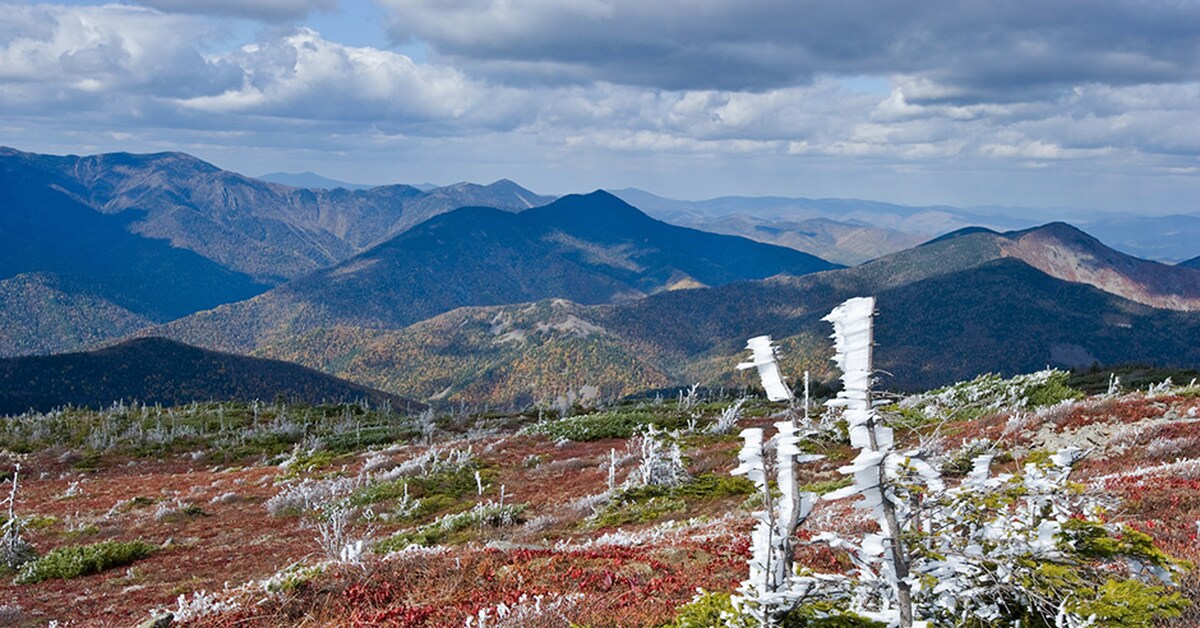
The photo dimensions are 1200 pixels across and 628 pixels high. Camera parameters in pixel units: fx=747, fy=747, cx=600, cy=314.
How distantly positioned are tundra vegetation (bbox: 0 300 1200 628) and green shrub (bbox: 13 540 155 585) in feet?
0.19

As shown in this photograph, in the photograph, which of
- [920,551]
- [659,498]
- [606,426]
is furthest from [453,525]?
[606,426]

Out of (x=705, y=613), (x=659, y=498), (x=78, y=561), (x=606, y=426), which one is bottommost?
(x=606, y=426)

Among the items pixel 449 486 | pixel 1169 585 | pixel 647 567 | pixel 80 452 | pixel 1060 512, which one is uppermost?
pixel 1060 512

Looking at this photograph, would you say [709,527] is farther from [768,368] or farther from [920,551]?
[768,368]

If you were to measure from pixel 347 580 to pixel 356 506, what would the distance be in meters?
16.7

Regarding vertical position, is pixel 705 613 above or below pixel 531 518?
above

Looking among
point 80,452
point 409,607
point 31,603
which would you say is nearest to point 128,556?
point 31,603

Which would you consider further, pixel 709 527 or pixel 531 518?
pixel 531 518

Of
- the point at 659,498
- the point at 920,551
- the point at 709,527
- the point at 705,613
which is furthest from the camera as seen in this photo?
the point at 659,498

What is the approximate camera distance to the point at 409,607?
10352 mm

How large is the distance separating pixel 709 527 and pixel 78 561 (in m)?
15.9

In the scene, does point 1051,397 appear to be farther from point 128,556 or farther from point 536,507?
point 128,556


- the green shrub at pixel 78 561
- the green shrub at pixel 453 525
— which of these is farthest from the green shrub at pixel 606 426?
the green shrub at pixel 78 561

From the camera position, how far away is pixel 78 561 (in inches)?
747
